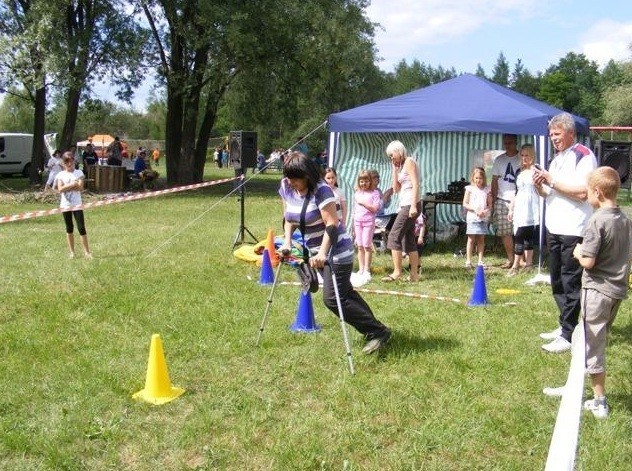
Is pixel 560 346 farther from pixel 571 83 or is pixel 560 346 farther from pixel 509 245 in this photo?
pixel 571 83

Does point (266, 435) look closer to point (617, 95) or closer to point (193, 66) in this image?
point (193, 66)

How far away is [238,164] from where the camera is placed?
10570 millimetres

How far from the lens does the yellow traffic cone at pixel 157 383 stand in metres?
4.25

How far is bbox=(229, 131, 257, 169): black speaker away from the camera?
34.5 feet

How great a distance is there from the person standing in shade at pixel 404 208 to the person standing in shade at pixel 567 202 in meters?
Answer: 2.77

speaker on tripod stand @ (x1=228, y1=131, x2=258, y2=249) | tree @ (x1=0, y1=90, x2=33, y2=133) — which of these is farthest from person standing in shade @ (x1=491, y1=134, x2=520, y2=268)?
tree @ (x1=0, y1=90, x2=33, y2=133)

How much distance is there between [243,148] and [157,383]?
6.69m

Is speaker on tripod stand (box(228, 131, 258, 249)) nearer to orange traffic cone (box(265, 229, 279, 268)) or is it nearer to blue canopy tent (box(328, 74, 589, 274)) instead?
blue canopy tent (box(328, 74, 589, 274))

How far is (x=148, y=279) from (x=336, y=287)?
12.4ft

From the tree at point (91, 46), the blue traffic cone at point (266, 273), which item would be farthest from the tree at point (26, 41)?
the blue traffic cone at point (266, 273)

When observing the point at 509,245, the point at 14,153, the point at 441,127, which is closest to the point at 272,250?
the point at 441,127

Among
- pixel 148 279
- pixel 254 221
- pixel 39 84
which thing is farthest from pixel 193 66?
pixel 148 279

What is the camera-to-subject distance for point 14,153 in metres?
31.2

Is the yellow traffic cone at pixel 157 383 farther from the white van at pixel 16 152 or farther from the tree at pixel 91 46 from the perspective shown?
the white van at pixel 16 152
